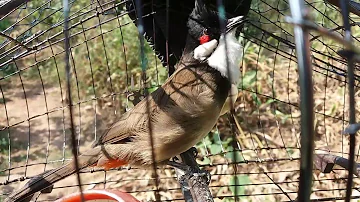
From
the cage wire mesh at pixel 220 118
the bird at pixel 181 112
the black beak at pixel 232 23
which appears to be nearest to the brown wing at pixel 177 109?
the bird at pixel 181 112

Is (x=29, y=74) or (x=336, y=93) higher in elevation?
(x=29, y=74)

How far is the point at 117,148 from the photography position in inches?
54.3

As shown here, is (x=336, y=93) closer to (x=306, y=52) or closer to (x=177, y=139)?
(x=177, y=139)

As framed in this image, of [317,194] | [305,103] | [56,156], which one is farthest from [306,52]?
[56,156]

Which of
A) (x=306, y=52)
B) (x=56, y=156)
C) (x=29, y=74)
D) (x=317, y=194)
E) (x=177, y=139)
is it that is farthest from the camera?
A: (x=29, y=74)

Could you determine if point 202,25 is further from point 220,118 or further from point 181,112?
point 220,118

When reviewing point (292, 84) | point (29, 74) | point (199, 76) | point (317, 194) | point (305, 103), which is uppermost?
point (29, 74)

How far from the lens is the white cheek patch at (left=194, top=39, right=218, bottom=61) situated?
137 cm

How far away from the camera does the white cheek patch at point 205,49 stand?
137 cm

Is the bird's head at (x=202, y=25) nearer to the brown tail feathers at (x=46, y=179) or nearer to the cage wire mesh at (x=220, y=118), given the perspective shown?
the brown tail feathers at (x=46, y=179)

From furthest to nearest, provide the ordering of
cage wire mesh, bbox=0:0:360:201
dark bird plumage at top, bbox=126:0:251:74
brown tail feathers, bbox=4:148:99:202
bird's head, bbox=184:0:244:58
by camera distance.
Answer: cage wire mesh, bbox=0:0:360:201, dark bird plumage at top, bbox=126:0:251:74, bird's head, bbox=184:0:244:58, brown tail feathers, bbox=4:148:99:202

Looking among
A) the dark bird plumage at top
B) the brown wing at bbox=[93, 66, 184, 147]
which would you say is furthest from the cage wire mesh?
the brown wing at bbox=[93, 66, 184, 147]

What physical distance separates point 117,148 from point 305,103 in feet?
3.30

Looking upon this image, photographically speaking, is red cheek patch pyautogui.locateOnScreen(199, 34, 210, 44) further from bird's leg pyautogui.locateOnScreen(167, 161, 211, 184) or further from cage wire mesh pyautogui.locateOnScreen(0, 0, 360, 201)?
cage wire mesh pyautogui.locateOnScreen(0, 0, 360, 201)
